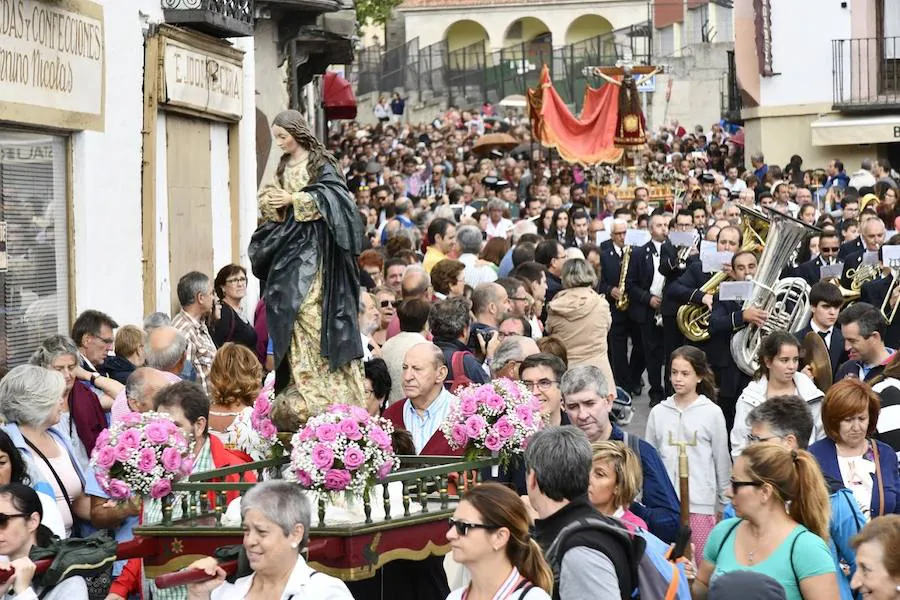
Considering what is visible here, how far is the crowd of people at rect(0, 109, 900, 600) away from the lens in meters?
6.22

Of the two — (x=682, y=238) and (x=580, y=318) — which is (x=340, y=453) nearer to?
(x=580, y=318)

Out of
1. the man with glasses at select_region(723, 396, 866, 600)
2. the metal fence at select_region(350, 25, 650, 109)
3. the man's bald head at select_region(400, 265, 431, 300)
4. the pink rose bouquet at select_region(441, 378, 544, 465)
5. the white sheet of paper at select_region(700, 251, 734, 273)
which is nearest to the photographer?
the man with glasses at select_region(723, 396, 866, 600)

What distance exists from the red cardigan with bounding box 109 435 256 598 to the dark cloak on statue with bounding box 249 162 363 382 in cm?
54

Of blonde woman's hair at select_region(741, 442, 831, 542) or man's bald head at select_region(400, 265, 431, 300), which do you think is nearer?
blonde woman's hair at select_region(741, 442, 831, 542)

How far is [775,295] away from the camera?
14.4m

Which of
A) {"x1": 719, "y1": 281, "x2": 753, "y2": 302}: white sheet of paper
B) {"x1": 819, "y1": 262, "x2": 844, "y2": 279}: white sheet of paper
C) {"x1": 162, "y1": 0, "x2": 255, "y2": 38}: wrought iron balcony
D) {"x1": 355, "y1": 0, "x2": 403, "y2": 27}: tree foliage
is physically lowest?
{"x1": 719, "y1": 281, "x2": 753, "y2": 302}: white sheet of paper

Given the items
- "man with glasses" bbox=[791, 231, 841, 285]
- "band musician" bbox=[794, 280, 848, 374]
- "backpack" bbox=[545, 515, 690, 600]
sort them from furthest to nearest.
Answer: "man with glasses" bbox=[791, 231, 841, 285] → "band musician" bbox=[794, 280, 848, 374] → "backpack" bbox=[545, 515, 690, 600]

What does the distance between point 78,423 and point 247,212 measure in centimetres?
853

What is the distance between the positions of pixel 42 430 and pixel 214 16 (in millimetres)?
7737

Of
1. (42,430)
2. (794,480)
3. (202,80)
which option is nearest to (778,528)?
(794,480)

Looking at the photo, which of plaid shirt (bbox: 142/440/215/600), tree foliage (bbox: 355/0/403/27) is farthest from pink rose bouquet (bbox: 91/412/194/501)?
tree foliage (bbox: 355/0/403/27)

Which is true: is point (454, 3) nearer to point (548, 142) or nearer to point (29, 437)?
point (548, 142)

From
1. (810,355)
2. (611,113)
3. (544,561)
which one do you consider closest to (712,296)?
(810,355)

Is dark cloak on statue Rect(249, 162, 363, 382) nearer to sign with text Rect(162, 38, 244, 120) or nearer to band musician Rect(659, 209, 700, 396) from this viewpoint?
sign with text Rect(162, 38, 244, 120)
